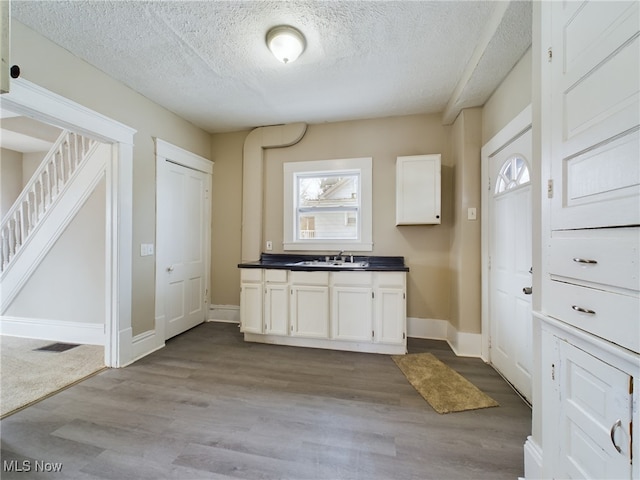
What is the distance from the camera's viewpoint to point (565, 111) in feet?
3.35

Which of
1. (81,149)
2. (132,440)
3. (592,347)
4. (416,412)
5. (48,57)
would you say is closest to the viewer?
(592,347)

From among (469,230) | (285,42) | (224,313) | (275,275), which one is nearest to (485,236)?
(469,230)

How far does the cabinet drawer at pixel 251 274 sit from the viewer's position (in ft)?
9.61

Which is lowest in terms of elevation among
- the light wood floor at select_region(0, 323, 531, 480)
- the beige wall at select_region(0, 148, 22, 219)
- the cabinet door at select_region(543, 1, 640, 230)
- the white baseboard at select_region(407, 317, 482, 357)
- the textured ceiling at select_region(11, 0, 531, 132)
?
the light wood floor at select_region(0, 323, 531, 480)

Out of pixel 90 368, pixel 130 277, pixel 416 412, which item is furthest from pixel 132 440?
pixel 416 412

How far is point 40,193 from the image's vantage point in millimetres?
A: 3191

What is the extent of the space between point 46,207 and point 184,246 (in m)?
1.68

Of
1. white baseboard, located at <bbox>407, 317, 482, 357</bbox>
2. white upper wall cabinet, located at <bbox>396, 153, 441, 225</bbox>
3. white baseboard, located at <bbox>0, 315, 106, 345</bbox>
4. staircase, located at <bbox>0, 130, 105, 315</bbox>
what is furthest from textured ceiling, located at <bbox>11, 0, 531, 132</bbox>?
white baseboard, located at <bbox>0, 315, 106, 345</bbox>

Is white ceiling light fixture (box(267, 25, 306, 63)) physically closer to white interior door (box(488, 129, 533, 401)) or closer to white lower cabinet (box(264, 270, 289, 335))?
white interior door (box(488, 129, 533, 401))

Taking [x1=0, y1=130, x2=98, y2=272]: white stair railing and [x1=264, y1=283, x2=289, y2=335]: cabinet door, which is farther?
[x1=0, y1=130, x2=98, y2=272]: white stair railing

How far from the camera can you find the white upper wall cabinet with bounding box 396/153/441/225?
2838mm

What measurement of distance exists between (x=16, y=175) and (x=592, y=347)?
7420 mm

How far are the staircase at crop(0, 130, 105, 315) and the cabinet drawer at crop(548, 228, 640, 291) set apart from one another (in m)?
3.91

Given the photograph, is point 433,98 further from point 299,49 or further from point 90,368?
point 90,368
